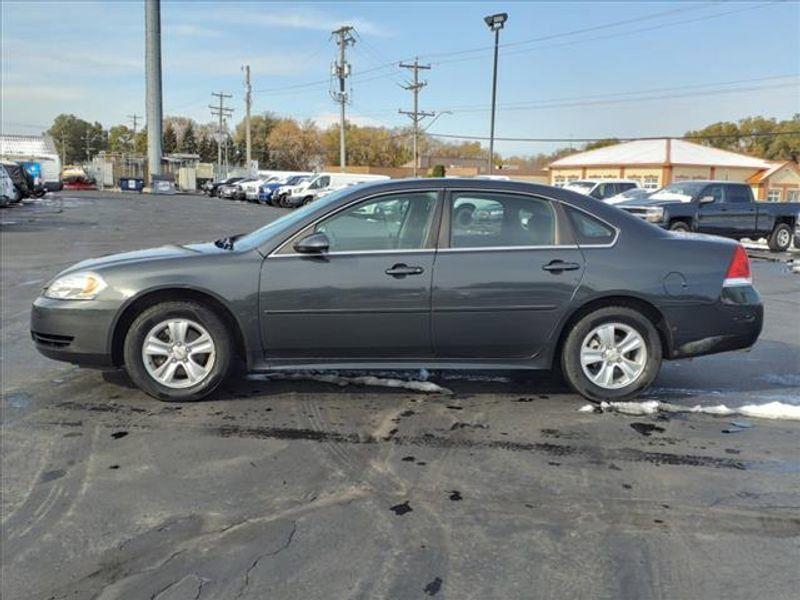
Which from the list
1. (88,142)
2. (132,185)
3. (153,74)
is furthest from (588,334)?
(88,142)

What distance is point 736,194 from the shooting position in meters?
18.4

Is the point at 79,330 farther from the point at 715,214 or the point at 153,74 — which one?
the point at 153,74

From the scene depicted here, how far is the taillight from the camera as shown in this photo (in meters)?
5.19

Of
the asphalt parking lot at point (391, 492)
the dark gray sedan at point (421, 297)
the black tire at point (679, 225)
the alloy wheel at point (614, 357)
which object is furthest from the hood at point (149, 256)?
the black tire at point (679, 225)

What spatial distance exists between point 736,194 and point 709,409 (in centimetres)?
1519

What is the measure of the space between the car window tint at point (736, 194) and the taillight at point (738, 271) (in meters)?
14.3

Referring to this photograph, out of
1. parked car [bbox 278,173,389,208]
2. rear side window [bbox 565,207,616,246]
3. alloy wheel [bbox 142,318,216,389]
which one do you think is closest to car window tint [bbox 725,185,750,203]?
rear side window [bbox 565,207,616,246]

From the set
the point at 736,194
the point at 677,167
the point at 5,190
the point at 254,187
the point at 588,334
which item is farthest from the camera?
the point at 677,167

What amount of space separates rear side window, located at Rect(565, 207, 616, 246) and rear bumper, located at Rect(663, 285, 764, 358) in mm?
676

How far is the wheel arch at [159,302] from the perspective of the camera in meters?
4.95

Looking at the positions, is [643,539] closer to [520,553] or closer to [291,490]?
[520,553]

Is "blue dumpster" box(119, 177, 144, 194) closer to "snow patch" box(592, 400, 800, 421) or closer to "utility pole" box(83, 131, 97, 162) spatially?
"snow patch" box(592, 400, 800, 421)

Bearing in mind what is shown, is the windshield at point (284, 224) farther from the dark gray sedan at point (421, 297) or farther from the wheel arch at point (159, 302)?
the wheel arch at point (159, 302)

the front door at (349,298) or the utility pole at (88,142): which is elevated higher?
the utility pole at (88,142)
